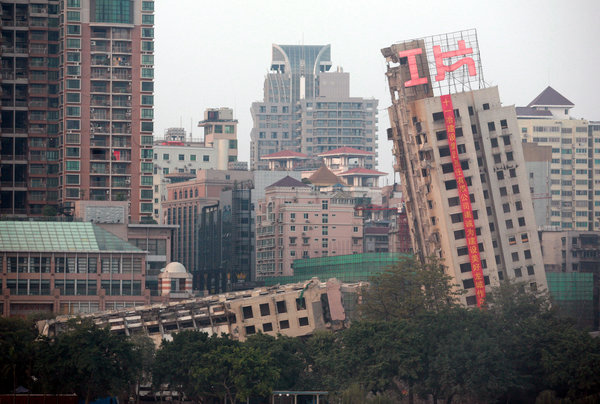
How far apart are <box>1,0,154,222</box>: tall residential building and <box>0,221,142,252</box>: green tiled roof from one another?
69.0 feet

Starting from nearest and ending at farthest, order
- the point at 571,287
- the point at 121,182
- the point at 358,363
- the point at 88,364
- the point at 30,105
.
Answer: the point at 88,364 → the point at 358,363 → the point at 571,287 → the point at 121,182 → the point at 30,105

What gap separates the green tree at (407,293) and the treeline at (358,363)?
20.2ft

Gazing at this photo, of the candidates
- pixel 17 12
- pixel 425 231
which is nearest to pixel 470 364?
pixel 425 231

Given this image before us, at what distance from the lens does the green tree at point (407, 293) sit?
130875 mm

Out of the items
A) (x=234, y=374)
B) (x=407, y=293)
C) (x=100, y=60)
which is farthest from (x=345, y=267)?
(x=234, y=374)

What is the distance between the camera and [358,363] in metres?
117

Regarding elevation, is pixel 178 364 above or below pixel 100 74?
below

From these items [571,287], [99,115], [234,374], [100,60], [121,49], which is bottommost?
[234,374]

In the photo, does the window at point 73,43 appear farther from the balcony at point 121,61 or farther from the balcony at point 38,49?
the balcony at point 38,49

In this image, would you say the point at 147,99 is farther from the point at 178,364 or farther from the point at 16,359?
the point at 16,359

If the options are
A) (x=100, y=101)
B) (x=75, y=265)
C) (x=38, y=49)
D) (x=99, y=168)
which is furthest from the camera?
(x=38, y=49)

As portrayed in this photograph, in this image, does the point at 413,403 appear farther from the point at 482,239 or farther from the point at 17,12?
the point at 17,12

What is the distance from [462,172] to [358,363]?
3797 cm

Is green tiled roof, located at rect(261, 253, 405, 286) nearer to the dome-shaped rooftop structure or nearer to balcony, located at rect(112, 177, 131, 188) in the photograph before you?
the dome-shaped rooftop structure
